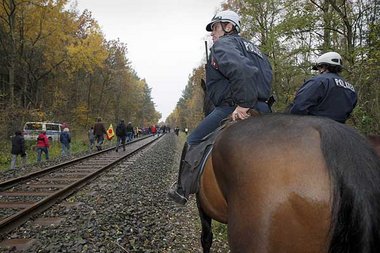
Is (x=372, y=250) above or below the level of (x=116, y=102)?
below

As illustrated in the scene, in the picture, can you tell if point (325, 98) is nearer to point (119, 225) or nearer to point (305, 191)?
point (305, 191)

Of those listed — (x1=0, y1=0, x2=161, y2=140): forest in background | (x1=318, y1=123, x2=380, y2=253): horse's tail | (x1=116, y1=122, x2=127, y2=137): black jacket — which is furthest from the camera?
(x1=0, y1=0, x2=161, y2=140): forest in background

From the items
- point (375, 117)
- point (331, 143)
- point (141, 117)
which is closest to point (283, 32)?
point (375, 117)

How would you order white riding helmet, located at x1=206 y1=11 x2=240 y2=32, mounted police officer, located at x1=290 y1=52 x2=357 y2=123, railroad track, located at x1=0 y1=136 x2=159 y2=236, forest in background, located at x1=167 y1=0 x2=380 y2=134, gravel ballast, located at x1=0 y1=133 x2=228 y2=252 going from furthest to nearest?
forest in background, located at x1=167 y1=0 x2=380 y2=134 → railroad track, located at x1=0 y1=136 x2=159 y2=236 → gravel ballast, located at x1=0 y1=133 x2=228 y2=252 → mounted police officer, located at x1=290 y1=52 x2=357 y2=123 → white riding helmet, located at x1=206 y1=11 x2=240 y2=32

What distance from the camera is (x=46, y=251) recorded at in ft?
15.2

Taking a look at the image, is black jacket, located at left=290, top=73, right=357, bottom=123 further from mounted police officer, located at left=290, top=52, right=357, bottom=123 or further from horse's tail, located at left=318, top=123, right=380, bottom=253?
horse's tail, located at left=318, top=123, right=380, bottom=253

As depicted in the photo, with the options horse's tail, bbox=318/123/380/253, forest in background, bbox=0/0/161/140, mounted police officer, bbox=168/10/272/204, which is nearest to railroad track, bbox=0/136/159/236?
mounted police officer, bbox=168/10/272/204

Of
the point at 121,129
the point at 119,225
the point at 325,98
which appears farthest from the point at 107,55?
the point at 325,98

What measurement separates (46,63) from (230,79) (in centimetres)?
3439

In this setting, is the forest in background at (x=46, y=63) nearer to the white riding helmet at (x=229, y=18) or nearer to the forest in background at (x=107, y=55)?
the forest in background at (x=107, y=55)

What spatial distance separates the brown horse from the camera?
72.5 inches

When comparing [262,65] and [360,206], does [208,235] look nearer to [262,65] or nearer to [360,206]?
[262,65]

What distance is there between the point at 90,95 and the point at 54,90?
9906 mm

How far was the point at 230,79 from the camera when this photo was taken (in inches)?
114
